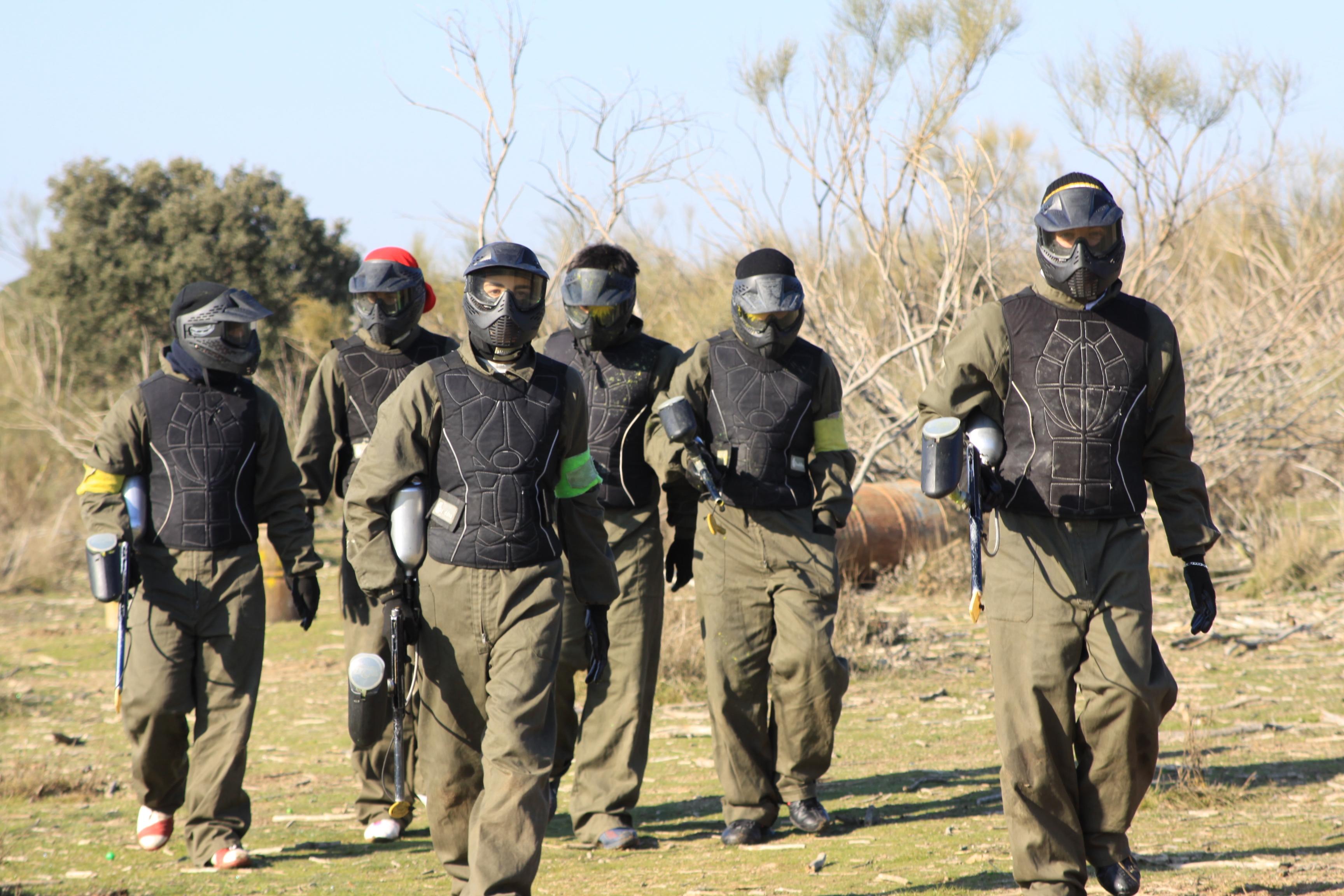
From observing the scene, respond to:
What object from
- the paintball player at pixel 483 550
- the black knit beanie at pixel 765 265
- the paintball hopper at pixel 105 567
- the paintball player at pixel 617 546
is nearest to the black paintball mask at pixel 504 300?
the paintball player at pixel 483 550

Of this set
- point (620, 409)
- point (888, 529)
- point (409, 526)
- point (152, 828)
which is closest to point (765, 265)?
point (620, 409)

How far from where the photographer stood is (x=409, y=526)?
469 centimetres

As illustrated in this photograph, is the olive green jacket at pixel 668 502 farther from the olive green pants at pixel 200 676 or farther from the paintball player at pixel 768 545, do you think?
the olive green pants at pixel 200 676

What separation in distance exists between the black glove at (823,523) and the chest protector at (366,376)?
2051 millimetres

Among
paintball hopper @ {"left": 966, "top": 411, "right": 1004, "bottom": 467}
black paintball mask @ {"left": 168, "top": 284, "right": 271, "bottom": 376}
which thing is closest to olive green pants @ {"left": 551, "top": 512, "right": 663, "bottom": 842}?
black paintball mask @ {"left": 168, "top": 284, "right": 271, "bottom": 376}

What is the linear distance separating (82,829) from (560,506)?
11.4ft

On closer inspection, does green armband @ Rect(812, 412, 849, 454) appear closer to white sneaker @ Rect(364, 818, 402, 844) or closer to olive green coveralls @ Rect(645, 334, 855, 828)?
olive green coveralls @ Rect(645, 334, 855, 828)

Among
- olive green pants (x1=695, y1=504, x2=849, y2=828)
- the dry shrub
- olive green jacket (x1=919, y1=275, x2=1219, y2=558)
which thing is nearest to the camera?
olive green jacket (x1=919, y1=275, x2=1219, y2=558)

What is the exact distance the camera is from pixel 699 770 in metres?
7.92

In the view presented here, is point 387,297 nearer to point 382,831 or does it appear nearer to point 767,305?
point 767,305

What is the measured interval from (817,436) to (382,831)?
2751 mm

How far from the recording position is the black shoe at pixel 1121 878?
4.55m

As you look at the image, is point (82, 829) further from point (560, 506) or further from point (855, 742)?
point (855, 742)

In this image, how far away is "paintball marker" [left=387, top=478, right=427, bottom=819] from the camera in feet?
15.2
